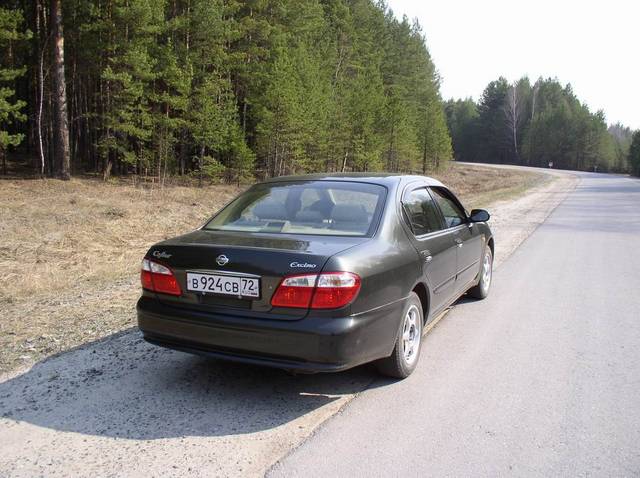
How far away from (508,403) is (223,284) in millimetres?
2144

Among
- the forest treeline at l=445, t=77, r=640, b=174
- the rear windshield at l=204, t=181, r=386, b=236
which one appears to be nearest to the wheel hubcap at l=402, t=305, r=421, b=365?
the rear windshield at l=204, t=181, r=386, b=236

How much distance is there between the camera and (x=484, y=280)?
6.65 m

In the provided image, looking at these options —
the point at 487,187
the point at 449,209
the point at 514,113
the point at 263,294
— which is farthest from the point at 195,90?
the point at 514,113

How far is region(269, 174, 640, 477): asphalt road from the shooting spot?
2.90 metres

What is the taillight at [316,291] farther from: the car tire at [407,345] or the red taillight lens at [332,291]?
the car tire at [407,345]

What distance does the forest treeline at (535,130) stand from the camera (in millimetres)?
91688

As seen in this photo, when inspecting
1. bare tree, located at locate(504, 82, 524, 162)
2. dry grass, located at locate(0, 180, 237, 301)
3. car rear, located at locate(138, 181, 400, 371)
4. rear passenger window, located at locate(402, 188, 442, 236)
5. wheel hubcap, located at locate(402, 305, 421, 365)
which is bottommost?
dry grass, located at locate(0, 180, 237, 301)

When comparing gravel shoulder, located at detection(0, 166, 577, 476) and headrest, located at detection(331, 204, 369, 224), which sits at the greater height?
headrest, located at detection(331, 204, 369, 224)

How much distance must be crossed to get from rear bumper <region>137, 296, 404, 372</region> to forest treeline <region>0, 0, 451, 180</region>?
18.2 m

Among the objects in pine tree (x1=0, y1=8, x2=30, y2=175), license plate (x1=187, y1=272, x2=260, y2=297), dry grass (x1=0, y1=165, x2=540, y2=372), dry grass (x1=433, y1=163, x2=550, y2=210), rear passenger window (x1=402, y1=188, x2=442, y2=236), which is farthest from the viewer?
dry grass (x1=433, y1=163, x2=550, y2=210)

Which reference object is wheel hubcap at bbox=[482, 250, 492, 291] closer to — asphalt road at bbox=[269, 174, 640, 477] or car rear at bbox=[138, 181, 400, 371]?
asphalt road at bbox=[269, 174, 640, 477]

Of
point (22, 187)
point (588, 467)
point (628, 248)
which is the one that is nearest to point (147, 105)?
point (22, 187)

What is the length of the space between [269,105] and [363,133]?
32.7 feet

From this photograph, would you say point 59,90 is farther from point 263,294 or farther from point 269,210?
point 263,294
